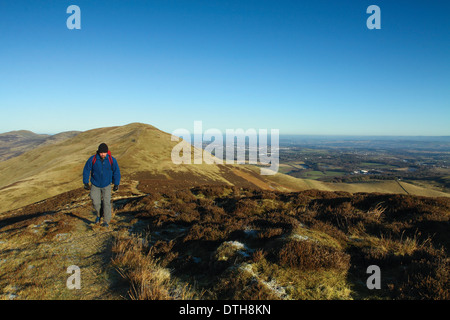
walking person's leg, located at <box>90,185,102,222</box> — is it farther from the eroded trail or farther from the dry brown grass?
the dry brown grass

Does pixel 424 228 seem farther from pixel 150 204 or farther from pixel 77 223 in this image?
pixel 77 223

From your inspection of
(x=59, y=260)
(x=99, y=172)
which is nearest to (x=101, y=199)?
(x=99, y=172)

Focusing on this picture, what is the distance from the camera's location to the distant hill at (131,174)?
35.4m

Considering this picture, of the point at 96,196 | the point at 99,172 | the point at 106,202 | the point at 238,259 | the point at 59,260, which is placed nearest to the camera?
the point at 238,259

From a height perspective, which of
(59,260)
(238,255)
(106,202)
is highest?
(106,202)

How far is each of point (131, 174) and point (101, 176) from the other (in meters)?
36.3

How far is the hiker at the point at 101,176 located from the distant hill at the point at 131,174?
19.3 metres

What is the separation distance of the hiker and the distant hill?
19.3 meters

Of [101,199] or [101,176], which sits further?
[101,199]

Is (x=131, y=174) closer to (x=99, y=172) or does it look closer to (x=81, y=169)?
(x=81, y=169)

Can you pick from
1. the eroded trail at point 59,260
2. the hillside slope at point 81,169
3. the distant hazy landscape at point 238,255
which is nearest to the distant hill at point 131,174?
the hillside slope at point 81,169

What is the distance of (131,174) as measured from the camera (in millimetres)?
42594
